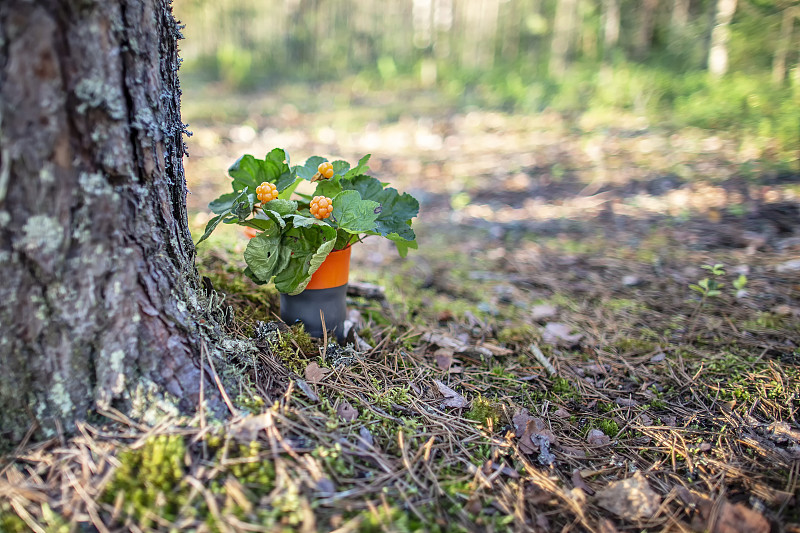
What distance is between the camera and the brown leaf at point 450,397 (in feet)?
5.79

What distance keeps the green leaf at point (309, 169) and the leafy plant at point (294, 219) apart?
0.04 meters

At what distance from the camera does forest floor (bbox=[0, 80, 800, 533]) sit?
3.94 ft

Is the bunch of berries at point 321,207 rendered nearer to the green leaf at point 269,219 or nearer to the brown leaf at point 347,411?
the green leaf at point 269,219

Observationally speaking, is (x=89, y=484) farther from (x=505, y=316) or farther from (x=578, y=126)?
(x=578, y=126)

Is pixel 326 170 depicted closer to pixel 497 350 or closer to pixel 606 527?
pixel 497 350

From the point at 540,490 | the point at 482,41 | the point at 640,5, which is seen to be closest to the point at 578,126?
the point at 640,5

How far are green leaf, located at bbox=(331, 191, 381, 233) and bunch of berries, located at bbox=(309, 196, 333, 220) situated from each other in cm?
3

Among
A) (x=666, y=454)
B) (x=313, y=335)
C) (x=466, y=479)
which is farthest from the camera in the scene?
(x=313, y=335)

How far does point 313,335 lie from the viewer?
1.92 m

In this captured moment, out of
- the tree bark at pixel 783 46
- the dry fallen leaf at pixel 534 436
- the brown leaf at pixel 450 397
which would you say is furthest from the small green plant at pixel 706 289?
the tree bark at pixel 783 46

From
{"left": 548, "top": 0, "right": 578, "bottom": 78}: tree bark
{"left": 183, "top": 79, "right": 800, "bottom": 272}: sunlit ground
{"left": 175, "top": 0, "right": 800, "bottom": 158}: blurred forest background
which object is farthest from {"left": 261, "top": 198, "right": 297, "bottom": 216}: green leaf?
{"left": 548, "top": 0, "right": 578, "bottom": 78}: tree bark

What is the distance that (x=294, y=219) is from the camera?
62.9 inches

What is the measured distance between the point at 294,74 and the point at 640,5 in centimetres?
1160

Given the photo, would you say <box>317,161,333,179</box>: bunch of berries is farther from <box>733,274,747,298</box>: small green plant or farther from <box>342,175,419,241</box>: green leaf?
<box>733,274,747,298</box>: small green plant
